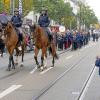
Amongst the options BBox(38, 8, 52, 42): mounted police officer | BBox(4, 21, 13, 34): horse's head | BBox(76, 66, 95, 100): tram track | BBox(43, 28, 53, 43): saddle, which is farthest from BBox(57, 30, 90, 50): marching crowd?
BBox(76, 66, 95, 100): tram track

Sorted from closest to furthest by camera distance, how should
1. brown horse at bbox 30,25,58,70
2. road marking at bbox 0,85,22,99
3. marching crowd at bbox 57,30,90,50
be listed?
road marking at bbox 0,85,22,99, brown horse at bbox 30,25,58,70, marching crowd at bbox 57,30,90,50

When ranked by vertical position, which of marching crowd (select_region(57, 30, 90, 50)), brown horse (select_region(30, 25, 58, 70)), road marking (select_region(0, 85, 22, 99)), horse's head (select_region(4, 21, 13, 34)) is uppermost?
horse's head (select_region(4, 21, 13, 34))

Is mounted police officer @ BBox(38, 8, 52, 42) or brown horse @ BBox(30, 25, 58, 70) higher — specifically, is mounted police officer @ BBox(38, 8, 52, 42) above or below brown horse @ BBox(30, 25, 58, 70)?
above

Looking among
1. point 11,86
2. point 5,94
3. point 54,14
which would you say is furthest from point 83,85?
point 54,14

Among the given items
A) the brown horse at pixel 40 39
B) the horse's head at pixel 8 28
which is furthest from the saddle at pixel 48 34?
the horse's head at pixel 8 28

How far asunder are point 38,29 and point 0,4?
93.3 feet

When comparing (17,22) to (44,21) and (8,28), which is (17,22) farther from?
(44,21)

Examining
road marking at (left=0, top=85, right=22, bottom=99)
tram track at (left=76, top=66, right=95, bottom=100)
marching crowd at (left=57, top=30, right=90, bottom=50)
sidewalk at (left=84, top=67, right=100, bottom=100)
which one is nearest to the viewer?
sidewalk at (left=84, top=67, right=100, bottom=100)

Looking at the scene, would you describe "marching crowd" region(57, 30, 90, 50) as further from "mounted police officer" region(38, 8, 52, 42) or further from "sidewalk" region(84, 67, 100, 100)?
"sidewalk" region(84, 67, 100, 100)

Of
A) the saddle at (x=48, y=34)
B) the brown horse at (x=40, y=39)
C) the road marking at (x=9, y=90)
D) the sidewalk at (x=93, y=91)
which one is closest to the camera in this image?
the sidewalk at (x=93, y=91)

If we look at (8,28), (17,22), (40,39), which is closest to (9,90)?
(8,28)

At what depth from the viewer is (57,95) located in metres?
13.8

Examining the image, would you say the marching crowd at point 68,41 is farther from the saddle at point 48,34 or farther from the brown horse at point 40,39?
the brown horse at point 40,39

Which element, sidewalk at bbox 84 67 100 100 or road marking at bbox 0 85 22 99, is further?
road marking at bbox 0 85 22 99
